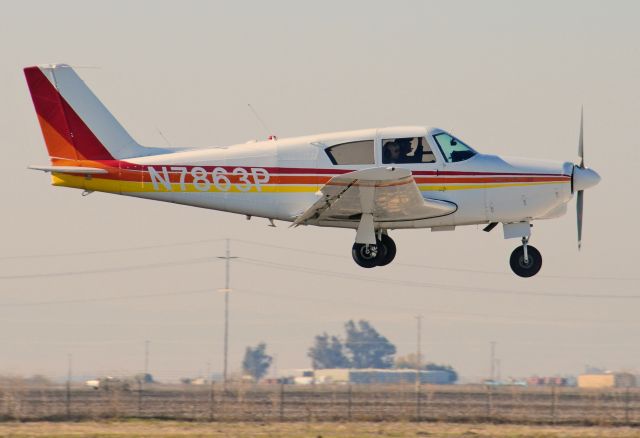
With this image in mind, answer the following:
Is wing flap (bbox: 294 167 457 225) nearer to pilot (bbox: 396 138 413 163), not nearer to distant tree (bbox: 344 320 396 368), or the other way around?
pilot (bbox: 396 138 413 163)

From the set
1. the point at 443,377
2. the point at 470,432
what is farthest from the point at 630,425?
the point at 443,377

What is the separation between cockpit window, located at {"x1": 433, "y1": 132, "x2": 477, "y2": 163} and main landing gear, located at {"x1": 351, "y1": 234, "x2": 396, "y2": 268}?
2.33m

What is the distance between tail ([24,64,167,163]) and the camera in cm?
2503

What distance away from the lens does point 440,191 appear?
2344 centimetres

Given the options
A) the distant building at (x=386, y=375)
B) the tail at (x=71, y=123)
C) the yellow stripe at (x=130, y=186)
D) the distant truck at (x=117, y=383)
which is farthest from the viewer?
the distant building at (x=386, y=375)

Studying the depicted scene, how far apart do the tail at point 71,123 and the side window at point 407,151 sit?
4.82 metres

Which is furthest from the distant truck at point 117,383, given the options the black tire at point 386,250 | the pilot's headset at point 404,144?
the pilot's headset at point 404,144

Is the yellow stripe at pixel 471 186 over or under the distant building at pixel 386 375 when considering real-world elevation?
over

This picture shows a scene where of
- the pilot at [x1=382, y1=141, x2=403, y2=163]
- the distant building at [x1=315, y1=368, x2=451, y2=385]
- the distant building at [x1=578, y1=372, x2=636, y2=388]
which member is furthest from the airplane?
the distant building at [x1=315, y1=368, x2=451, y2=385]

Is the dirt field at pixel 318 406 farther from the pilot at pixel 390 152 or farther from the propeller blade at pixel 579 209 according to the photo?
the pilot at pixel 390 152

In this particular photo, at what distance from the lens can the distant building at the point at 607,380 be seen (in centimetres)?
5356

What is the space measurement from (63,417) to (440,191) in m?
10.9

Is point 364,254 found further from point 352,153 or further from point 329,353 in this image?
point 329,353

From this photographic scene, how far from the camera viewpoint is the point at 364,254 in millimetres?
24250
